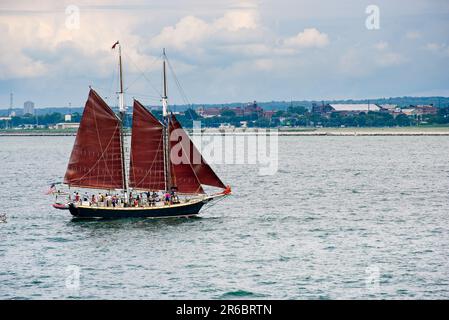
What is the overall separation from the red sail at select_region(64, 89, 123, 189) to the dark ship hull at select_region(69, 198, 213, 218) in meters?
2.52

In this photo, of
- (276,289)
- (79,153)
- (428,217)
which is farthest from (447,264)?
(79,153)

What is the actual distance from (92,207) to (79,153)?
4.70m

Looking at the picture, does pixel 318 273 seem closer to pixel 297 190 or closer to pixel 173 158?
pixel 173 158

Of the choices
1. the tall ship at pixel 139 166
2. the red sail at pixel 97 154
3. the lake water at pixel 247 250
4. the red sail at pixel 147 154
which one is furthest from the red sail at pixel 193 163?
the red sail at pixel 97 154

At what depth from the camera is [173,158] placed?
231ft

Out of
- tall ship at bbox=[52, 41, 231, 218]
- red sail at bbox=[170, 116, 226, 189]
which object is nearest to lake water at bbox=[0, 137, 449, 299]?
tall ship at bbox=[52, 41, 231, 218]

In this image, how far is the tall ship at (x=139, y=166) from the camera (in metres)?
69.9

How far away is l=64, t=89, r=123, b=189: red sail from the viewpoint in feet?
235

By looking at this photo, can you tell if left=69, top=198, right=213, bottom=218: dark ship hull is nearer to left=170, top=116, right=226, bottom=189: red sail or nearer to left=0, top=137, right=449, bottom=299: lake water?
left=0, top=137, right=449, bottom=299: lake water

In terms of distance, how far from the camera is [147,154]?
7131cm

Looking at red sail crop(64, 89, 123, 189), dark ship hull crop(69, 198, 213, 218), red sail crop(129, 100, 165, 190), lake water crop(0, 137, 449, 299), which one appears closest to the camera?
lake water crop(0, 137, 449, 299)

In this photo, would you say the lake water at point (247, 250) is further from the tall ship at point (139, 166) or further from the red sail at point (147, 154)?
the red sail at point (147, 154)
